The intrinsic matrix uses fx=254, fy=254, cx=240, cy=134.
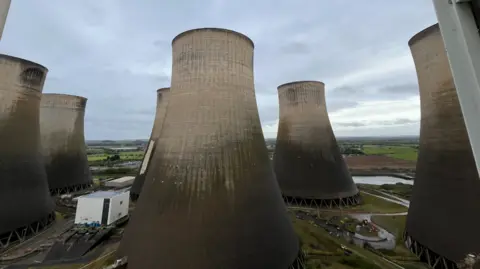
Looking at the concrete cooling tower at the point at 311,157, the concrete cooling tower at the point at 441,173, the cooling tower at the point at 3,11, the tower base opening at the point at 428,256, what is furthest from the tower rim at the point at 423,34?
the cooling tower at the point at 3,11

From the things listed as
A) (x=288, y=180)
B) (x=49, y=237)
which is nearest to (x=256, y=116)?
(x=288, y=180)

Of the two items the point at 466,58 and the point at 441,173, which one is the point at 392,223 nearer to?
the point at 441,173

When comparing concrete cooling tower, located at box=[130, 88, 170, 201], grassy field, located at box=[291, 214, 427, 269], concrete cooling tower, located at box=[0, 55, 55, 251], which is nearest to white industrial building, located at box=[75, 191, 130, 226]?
concrete cooling tower, located at box=[0, 55, 55, 251]

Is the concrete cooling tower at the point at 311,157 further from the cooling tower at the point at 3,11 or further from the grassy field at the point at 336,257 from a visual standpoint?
the cooling tower at the point at 3,11

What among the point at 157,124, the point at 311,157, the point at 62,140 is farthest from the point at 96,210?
the point at 311,157

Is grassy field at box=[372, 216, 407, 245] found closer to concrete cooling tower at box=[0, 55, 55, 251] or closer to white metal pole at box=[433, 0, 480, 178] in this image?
white metal pole at box=[433, 0, 480, 178]

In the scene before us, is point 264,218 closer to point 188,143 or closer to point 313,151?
point 188,143
